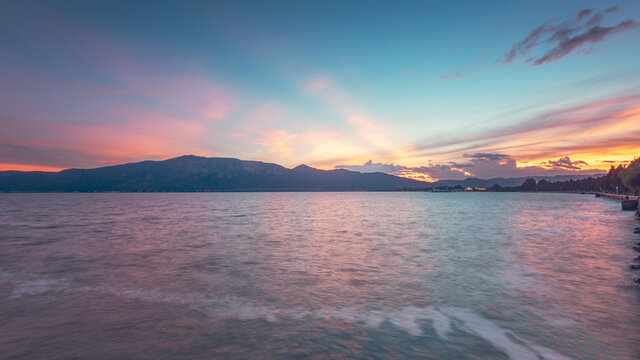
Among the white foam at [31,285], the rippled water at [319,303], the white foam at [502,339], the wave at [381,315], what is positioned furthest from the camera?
the white foam at [31,285]

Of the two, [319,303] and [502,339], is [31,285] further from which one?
[502,339]

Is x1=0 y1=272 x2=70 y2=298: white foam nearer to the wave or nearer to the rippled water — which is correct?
the wave

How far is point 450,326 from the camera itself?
485 inches

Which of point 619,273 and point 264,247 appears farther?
point 264,247

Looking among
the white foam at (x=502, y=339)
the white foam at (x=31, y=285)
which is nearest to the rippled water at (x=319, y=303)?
the white foam at (x=502, y=339)

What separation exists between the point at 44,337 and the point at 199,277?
29.3ft

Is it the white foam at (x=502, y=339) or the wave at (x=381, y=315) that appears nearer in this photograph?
the white foam at (x=502, y=339)

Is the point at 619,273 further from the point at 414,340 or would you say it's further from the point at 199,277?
the point at 199,277

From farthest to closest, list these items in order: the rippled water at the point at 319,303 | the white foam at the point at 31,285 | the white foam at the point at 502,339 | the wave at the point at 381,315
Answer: the white foam at the point at 31,285
the wave at the point at 381,315
the rippled water at the point at 319,303
the white foam at the point at 502,339

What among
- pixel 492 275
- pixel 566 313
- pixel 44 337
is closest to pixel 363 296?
pixel 566 313

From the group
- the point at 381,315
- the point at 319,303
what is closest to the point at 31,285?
the point at 319,303

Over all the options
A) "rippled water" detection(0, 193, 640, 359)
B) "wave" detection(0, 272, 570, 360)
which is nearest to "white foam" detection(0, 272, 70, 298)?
"wave" detection(0, 272, 570, 360)

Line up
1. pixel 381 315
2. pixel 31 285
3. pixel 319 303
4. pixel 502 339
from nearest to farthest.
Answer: pixel 502 339 → pixel 381 315 → pixel 319 303 → pixel 31 285

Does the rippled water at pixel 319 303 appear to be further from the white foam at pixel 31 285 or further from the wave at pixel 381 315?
the white foam at pixel 31 285
